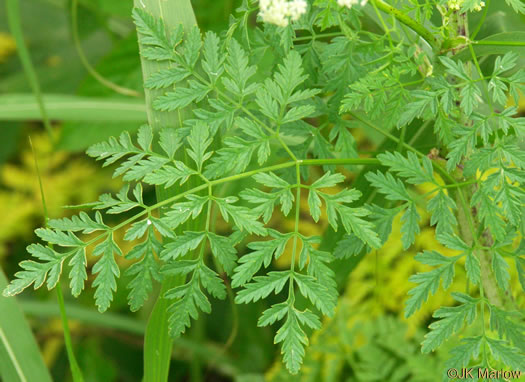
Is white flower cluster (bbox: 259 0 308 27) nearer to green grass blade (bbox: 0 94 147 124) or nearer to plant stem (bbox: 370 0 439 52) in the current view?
plant stem (bbox: 370 0 439 52)

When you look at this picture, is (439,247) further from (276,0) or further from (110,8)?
(110,8)

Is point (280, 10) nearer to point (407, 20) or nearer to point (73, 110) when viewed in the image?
point (407, 20)

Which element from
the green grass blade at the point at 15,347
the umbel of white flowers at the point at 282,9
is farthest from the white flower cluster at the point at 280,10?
the green grass blade at the point at 15,347

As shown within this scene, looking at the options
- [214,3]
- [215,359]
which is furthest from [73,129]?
[215,359]

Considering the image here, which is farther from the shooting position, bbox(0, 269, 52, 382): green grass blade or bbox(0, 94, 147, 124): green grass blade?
bbox(0, 94, 147, 124): green grass blade

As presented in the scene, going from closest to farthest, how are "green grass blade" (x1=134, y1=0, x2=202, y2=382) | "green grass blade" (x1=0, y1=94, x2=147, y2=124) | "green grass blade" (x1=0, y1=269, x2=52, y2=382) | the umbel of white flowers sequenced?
the umbel of white flowers, "green grass blade" (x1=134, y1=0, x2=202, y2=382), "green grass blade" (x1=0, y1=269, x2=52, y2=382), "green grass blade" (x1=0, y1=94, x2=147, y2=124)

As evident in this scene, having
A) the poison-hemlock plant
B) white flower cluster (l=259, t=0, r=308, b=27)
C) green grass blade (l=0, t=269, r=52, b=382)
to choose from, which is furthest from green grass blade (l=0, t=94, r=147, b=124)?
white flower cluster (l=259, t=0, r=308, b=27)
